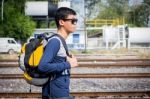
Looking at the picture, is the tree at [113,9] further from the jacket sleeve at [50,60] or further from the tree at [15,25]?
the jacket sleeve at [50,60]

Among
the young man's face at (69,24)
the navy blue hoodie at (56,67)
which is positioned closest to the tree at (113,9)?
the young man's face at (69,24)

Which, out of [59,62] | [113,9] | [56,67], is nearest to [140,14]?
[113,9]

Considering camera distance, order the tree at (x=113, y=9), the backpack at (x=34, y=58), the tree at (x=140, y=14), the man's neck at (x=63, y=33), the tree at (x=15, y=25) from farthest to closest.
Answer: the tree at (x=113, y=9), the tree at (x=140, y=14), the tree at (x=15, y=25), the man's neck at (x=63, y=33), the backpack at (x=34, y=58)

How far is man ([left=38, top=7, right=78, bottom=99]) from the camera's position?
4.23m

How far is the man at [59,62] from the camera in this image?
4.23 meters

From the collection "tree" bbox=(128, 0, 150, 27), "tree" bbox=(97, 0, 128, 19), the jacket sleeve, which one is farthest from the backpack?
"tree" bbox=(97, 0, 128, 19)

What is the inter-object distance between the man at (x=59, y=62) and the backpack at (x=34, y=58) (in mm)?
51

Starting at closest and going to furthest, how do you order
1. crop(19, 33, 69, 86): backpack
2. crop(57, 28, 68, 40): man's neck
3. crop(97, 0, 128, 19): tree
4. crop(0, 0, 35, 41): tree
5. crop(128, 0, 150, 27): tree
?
crop(19, 33, 69, 86): backpack
crop(57, 28, 68, 40): man's neck
crop(0, 0, 35, 41): tree
crop(128, 0, 150, 27): tree
crop(97, 0, 128, 19): tree

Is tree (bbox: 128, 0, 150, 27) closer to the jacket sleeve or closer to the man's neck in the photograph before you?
the man's neck

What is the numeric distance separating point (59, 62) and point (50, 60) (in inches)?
5.1

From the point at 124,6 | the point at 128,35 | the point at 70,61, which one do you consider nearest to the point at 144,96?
the point at 70,61

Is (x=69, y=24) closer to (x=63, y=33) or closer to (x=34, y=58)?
(x=63, y=33)

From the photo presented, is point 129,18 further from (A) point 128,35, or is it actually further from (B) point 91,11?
(A) point 128,35

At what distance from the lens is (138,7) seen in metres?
74.4
